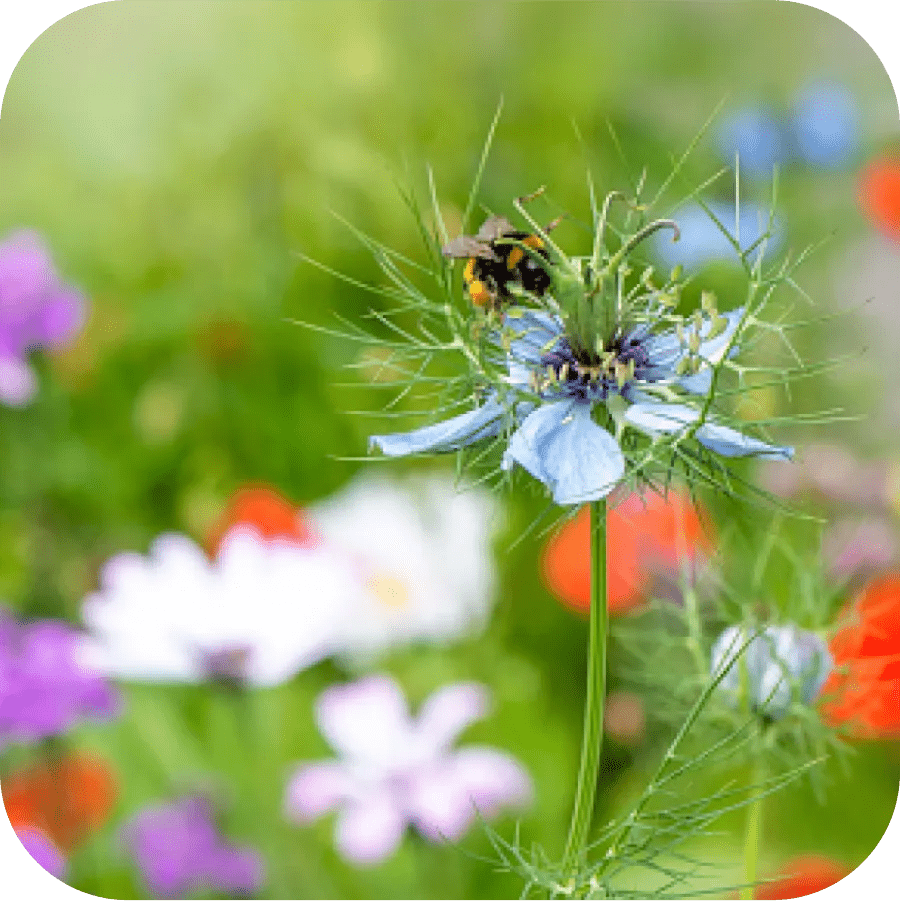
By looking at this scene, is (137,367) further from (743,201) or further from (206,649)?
(743,201)

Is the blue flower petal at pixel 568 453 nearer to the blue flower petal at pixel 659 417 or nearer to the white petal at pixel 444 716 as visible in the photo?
the blue flower petal at pixel 659 417

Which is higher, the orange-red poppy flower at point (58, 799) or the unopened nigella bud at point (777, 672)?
the unopened nigella bud at point (777, 672)

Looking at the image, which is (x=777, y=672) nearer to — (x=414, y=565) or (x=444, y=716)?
(x=444, y=716)

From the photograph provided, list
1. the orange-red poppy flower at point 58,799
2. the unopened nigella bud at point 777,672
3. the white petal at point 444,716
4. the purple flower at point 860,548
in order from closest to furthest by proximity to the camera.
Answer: the unopened nigella bud at point 777,672 → the purple flower at point 860,548 → the white petal at point 444,716 → the orange-red poppy flower at point 58,799

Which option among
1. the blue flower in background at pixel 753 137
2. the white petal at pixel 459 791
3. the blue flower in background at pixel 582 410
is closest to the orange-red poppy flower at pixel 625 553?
the white petal at pixel 459 791

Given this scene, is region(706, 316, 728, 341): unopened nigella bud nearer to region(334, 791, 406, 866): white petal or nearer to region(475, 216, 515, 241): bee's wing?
region(475, 216, 515, 241): bee's wing
